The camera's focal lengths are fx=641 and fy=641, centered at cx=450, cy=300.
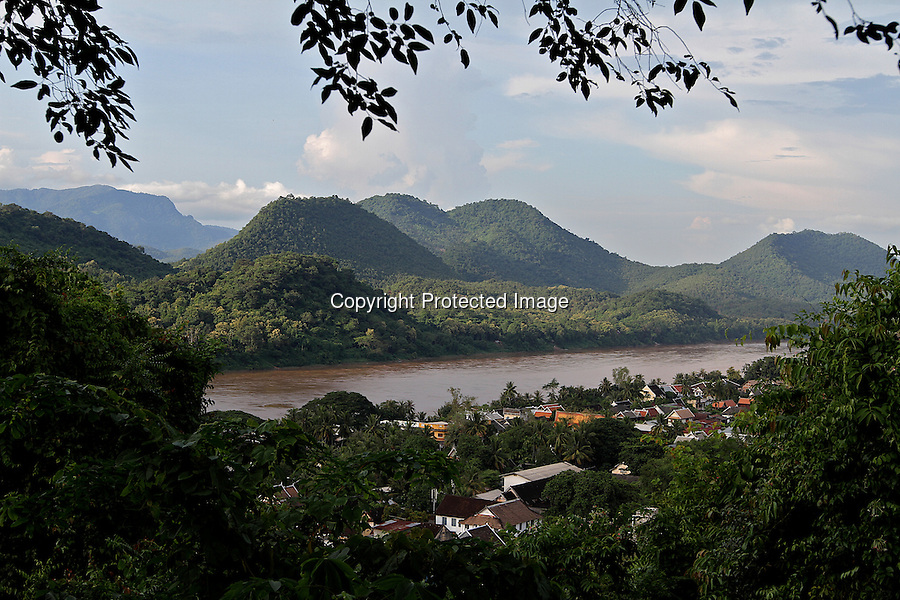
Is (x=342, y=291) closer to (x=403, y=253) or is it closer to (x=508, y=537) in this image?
(x=403, y=253)

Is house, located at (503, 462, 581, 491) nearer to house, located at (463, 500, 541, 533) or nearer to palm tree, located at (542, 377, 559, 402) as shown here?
house, located at (463, 500, 541, 533)

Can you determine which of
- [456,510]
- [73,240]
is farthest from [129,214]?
[456,510]

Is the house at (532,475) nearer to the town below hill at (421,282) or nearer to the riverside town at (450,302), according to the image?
the town below hill at (421,282)

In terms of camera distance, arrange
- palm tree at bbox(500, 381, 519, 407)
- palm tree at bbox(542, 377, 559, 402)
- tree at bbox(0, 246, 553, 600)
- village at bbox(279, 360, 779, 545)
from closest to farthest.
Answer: tree at bbox(0, 246, 553, 600) → village at bbox(279, 360, 779, 545) → palm tree at bbox(500, 381, 519, 407) → palm tree at bbox(542, 377, 559, 402)

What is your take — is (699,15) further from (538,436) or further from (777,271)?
(777,271)

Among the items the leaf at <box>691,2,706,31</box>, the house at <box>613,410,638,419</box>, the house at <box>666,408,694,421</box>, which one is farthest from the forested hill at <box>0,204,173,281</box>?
the leaf at <box>691,2,706,31</box>

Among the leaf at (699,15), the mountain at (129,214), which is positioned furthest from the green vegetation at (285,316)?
the mountain at (129,214)
